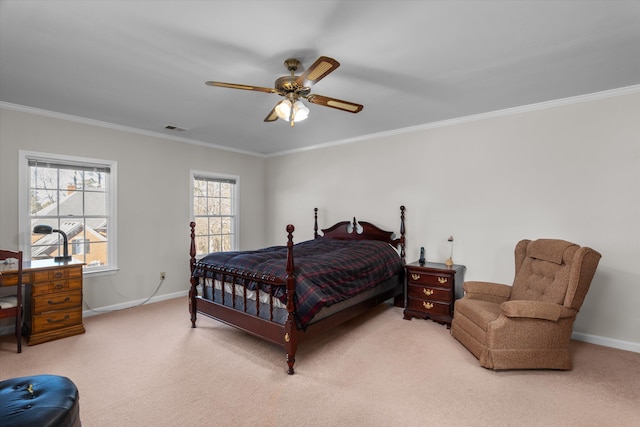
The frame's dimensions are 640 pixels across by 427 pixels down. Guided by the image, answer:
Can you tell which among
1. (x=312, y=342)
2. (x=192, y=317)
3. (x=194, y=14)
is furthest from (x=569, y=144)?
(x=192, y=317)

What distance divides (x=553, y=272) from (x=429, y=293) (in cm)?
131

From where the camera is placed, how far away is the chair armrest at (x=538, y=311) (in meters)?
2.63

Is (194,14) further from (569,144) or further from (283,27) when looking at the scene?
(569,144)

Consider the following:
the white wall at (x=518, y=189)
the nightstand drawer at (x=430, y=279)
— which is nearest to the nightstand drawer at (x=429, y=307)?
the nightstand drawer at (x=430, y=279)

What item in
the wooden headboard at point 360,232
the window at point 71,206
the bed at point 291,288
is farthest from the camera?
the wooden headboard at point 360,232

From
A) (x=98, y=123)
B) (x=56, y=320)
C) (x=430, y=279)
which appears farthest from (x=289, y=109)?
(x=56, y=320)

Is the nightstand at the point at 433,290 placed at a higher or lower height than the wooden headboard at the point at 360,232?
lower

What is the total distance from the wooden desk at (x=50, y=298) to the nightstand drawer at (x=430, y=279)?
12.8 ft

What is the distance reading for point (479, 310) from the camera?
2.96 metres

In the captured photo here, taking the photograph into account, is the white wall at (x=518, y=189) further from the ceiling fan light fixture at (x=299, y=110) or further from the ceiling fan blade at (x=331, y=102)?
the ceiling fan light fixture at (x=299, y=110)

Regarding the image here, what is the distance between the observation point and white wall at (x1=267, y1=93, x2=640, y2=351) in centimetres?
316

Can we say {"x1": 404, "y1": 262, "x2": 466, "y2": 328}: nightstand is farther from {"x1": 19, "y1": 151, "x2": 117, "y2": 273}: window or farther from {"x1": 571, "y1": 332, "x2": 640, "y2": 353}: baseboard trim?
{"x1": 19, "y1": 151, "x2": 117, "y2": 273}: window

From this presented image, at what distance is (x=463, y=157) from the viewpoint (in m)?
4.12

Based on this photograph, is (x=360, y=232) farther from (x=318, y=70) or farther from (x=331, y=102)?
(x=318, y=70)
